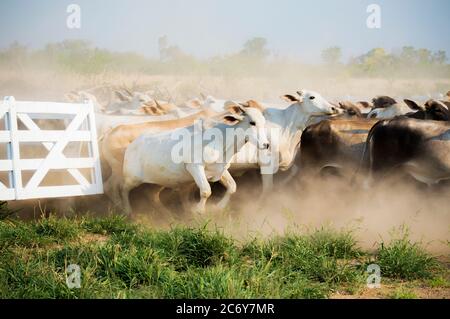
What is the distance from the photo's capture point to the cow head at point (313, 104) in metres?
10.4

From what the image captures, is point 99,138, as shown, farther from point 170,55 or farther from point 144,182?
point 170,55

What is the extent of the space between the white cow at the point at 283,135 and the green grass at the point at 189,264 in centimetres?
276

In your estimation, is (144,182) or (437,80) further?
(437,80)

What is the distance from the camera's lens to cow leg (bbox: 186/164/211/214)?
8.64 metres

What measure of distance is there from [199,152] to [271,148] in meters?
1.59

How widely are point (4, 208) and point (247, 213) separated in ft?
11.7

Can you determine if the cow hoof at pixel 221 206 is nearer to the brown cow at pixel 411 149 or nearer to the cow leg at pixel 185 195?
the cow leg at pixel 185 195

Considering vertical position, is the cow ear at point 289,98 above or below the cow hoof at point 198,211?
above

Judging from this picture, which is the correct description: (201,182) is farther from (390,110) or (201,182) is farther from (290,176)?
(390,110)

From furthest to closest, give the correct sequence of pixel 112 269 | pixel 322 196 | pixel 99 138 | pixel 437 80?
pixel 437 80 → pixel 99 138 → pixel 322 196 → pixel 112 269

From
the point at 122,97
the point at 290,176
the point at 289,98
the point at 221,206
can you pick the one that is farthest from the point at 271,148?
the point at 122,97

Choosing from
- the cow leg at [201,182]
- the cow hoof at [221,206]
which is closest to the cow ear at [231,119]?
the cow leg at [201,182]

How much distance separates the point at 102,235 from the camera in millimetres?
7703
